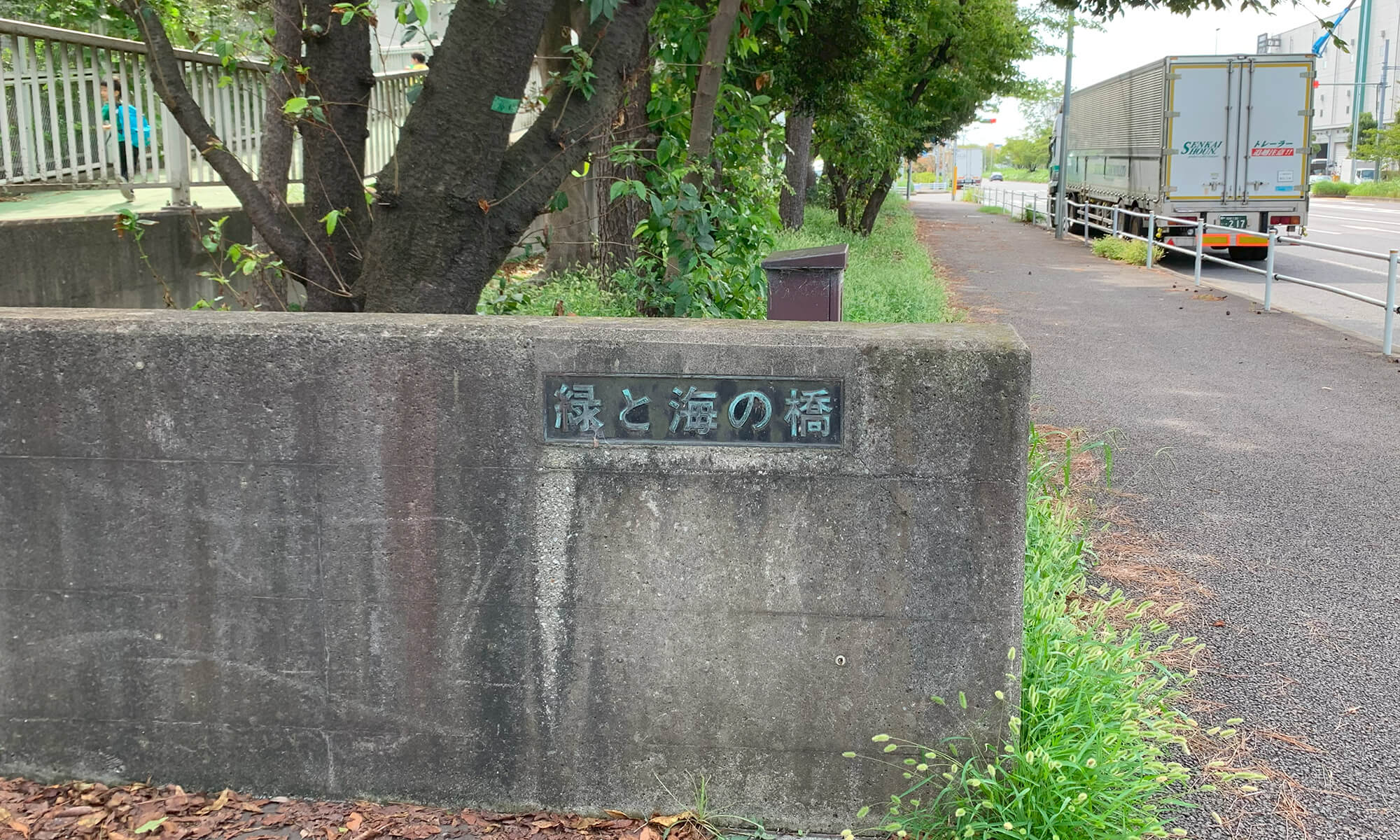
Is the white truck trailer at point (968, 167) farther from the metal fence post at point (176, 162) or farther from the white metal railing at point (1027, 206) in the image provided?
the metal fence post at point (176, 162)

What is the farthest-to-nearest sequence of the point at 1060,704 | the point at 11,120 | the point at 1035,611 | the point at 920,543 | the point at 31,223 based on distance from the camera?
1. the point at 11,120
2. the point at 31,223
3. the point at 1035,611
4. the point at 1060,704
5. the point at 920,543

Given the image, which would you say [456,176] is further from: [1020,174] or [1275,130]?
[1020,174]

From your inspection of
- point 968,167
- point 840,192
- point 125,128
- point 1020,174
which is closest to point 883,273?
point 125,128

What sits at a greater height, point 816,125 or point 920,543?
point 816,125

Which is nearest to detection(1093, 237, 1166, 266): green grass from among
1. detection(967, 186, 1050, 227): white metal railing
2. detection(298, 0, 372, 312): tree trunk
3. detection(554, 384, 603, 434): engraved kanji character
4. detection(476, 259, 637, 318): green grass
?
detection(967, 186, 1050, 227): white metal railing

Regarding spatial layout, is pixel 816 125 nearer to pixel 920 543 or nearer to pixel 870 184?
pixel 870 184

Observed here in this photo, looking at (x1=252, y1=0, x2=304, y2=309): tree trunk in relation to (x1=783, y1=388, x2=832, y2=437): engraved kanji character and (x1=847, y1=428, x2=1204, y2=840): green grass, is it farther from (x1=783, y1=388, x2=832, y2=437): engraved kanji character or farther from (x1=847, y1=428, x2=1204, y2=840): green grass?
(x1=847, y1=428, x2=1204, y2=840): green grass

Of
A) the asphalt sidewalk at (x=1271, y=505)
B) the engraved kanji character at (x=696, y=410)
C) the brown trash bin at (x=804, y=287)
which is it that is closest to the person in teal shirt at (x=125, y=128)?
the brown trash bin at (x=804, y=287)

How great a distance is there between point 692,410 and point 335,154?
8.79 feet

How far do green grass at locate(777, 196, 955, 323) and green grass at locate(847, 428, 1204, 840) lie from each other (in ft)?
6.91

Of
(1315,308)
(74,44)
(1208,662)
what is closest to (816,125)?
(1315,308)

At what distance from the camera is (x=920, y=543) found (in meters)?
3.26

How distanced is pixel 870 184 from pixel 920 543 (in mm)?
27163

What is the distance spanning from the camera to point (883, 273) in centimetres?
1625
